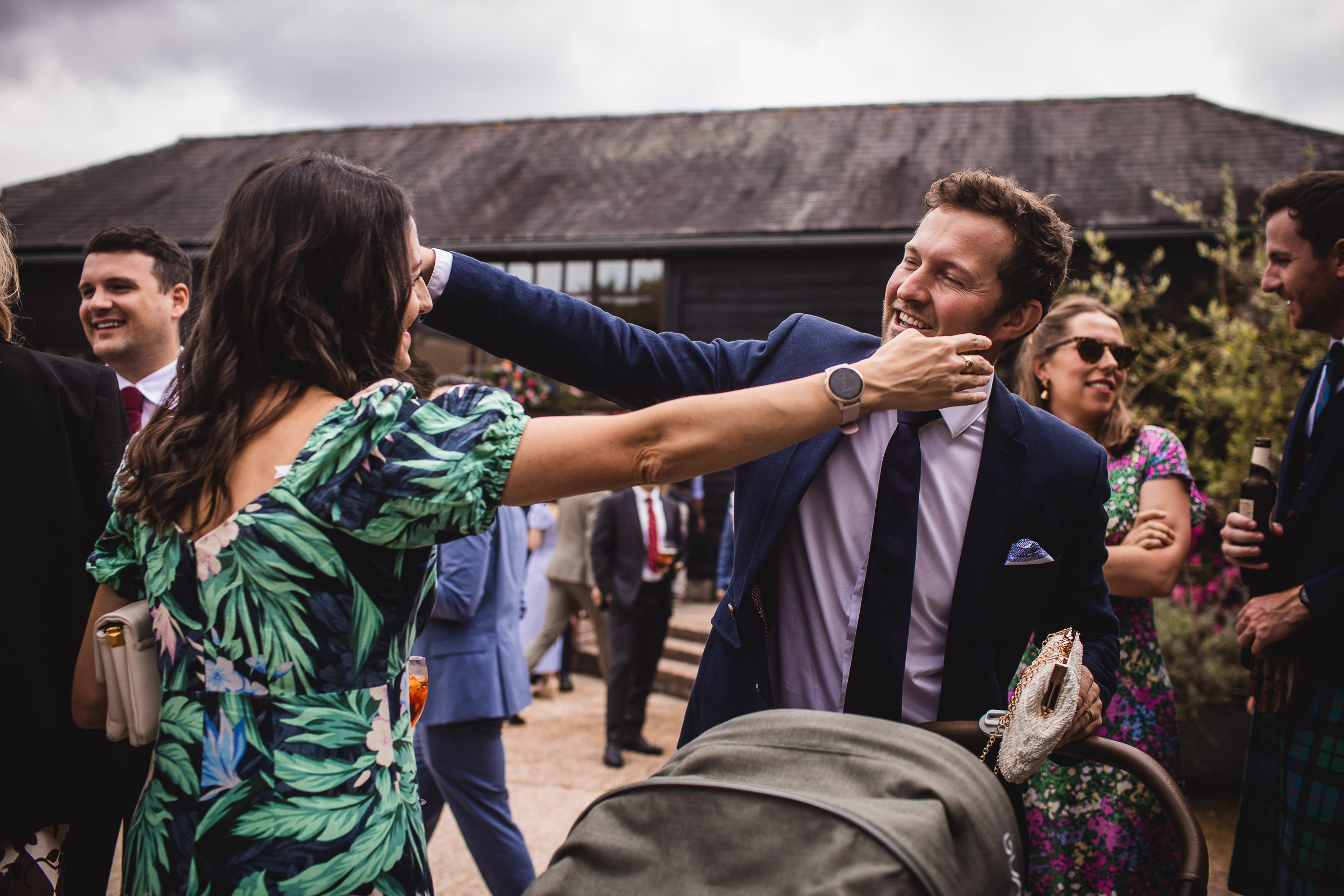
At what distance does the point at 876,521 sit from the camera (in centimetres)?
176

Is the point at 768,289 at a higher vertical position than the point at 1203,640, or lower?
higher

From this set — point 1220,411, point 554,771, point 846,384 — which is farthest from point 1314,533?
point 554,771

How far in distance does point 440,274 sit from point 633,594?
16.7 feet

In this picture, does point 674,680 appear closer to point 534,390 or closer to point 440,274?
point 534,390

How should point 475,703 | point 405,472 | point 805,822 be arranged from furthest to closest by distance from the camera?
point 475,703
point 405,472
point 805,822

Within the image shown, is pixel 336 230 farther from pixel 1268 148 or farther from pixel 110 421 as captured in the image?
pixel 1268 148

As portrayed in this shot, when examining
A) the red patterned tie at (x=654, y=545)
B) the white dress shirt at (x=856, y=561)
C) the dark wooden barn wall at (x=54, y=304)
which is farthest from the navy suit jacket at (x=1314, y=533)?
the dark wooden barn wall at (x=54, y=304)

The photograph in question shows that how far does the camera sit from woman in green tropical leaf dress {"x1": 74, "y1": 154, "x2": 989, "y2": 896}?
4.18 feet

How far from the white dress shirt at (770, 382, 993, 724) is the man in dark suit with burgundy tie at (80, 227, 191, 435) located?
2.83 m

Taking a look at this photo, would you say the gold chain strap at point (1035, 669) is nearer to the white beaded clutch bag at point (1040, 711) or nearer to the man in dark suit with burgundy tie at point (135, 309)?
the white beaded clutch bag at point (1040, 711)

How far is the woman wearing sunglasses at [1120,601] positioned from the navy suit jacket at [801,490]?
61cm

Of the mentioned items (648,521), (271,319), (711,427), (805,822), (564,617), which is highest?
(271,319)

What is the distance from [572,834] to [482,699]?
255 cm

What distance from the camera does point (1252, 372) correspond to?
6363 mm
